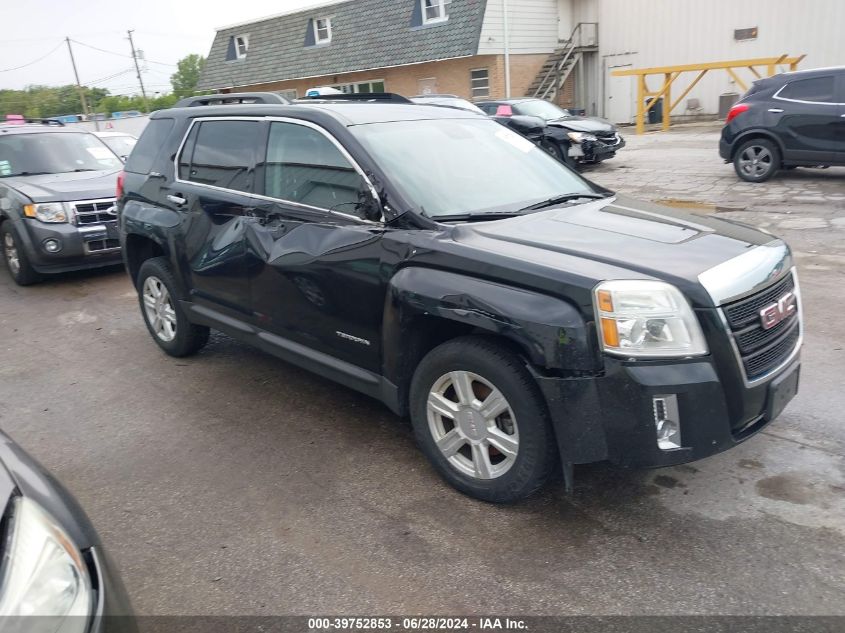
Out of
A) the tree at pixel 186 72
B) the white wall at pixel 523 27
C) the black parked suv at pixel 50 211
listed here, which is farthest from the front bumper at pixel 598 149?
the tree at pixel 186 72

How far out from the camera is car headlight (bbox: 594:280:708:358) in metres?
2.78

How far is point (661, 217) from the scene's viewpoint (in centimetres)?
375

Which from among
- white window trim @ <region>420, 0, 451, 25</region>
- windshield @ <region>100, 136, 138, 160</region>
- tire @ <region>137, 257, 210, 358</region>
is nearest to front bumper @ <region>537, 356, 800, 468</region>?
tire @ <region>137, 257, 210, 358</region>

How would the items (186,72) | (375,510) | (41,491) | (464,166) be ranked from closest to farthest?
(41,491) → (375,510) → (464,166) → (186,72)

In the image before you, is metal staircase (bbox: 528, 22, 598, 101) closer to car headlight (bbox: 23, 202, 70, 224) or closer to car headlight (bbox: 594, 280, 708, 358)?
car headlight (bbox: 23, 202, 70, 224)

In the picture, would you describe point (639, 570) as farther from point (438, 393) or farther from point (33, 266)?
point (33, 266)

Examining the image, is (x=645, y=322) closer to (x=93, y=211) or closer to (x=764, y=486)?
(x=764, y=486)

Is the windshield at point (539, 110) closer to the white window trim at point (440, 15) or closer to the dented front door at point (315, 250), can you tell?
the dented front door at point (315, 250)

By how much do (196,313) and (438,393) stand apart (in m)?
2.35

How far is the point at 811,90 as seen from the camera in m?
10.6

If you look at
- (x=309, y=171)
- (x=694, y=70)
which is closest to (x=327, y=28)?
(x=694, y=70)

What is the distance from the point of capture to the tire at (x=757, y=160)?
11.1 meters

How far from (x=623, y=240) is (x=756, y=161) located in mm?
9405

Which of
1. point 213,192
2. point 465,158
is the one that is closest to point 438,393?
point 465,158
